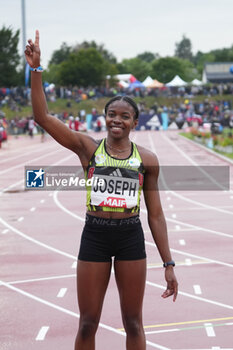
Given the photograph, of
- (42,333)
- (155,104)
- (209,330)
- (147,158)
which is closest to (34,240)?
(42,333)

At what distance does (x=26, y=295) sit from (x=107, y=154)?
167 inches

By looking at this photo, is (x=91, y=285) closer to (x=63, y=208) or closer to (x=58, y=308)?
(x=58, y=308)

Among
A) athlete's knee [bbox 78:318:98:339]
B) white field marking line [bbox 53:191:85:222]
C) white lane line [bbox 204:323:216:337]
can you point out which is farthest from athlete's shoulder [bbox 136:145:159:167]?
white field marking line [bbox 53:191:85:222]

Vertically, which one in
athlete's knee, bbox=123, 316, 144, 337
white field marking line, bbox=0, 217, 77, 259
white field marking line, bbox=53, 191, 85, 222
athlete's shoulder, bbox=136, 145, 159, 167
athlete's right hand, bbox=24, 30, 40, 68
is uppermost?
athlete's right hand, bbox=24, 30, 40, 68

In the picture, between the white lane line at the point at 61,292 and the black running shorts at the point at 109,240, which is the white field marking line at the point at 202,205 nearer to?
the white lane line at the point at 61,292

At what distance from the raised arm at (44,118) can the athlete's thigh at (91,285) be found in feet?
2.44

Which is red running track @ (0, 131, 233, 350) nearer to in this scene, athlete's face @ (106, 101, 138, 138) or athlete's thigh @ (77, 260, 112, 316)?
athlete's thigh @ (77, 260, 112, 316)

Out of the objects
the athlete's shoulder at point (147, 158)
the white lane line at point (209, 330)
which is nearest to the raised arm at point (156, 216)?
the athlete's shoulder at point (147, 158)

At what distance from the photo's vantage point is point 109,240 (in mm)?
4891

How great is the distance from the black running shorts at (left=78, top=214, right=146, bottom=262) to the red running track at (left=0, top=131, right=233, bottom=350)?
76.9 inches

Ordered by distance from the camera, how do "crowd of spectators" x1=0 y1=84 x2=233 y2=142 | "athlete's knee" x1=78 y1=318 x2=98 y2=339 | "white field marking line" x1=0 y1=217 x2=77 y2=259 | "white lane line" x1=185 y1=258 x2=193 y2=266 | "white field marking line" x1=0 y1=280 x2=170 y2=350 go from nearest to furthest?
"athlete's knee" x1=78 y1=318 x2=98 y2=339 → "white field marking line" x1=0 y1=280 x2=170 y2=350 → "white lane line" x1=185 y1=258 x2=193 y2=266 → "white field marking line" x1=0 y1=217 x2=77 y2=259 → "crowd of spectators" x1=0 y1=84 x2=233 y2=142

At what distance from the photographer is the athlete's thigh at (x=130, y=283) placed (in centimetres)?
490

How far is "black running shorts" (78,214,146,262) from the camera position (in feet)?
16.0

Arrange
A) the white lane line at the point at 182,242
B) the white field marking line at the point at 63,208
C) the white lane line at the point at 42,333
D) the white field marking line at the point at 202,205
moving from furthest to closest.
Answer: the white field marking line at the point at 202,205 → the white field marking line at the point at 63,208 → the white lane line at the point at 182,242 → the white lane line at the point at 42,333
